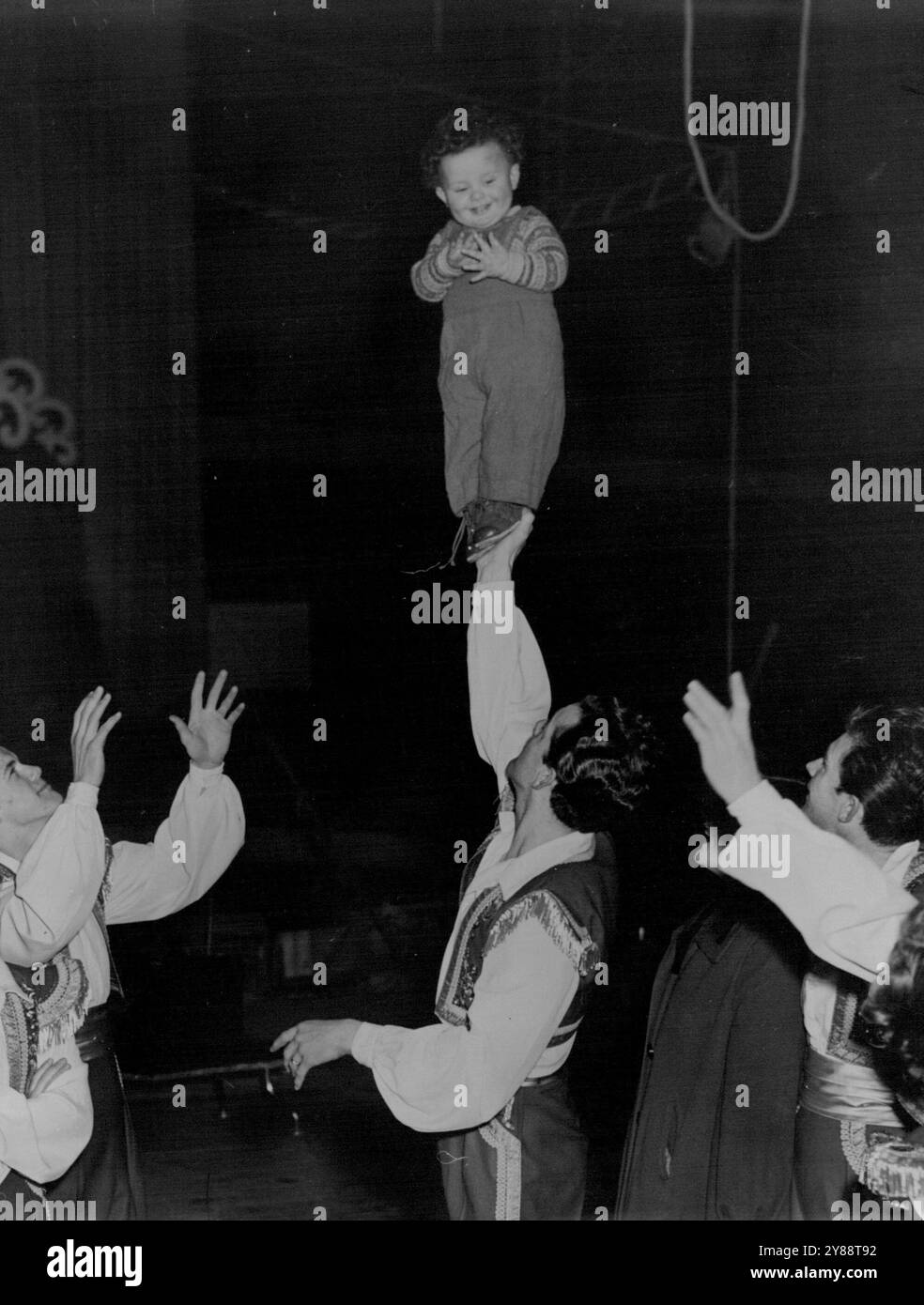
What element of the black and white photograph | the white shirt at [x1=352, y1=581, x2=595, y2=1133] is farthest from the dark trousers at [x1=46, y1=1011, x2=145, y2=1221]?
the white shirt at [x1=352, y1=581, x2=595, y2=1133]

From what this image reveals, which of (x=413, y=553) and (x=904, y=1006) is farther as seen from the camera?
(x=413, y=553)

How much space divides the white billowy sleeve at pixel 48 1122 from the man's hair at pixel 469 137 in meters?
1.45

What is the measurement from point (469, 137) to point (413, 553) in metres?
0.64

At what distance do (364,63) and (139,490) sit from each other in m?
0.75

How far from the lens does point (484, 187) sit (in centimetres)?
191

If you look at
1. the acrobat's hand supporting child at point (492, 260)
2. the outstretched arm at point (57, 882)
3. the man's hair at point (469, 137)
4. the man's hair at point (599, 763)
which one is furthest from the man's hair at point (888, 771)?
the outstretched arm at point (57, 882)

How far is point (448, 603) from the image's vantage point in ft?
6.36

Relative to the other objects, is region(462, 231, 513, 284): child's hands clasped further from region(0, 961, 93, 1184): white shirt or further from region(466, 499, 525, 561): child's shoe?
region(0, 961, 93, 1184): white shirt

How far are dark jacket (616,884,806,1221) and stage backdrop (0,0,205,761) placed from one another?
90cm

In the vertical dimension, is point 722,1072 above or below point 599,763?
below

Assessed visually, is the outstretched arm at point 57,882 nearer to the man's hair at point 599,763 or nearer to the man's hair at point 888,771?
the man's hair at point 599,763

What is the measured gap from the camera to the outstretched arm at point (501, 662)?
192 cm

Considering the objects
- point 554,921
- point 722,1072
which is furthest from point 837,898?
point 554,921

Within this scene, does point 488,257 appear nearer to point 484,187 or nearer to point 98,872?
point 484,187
